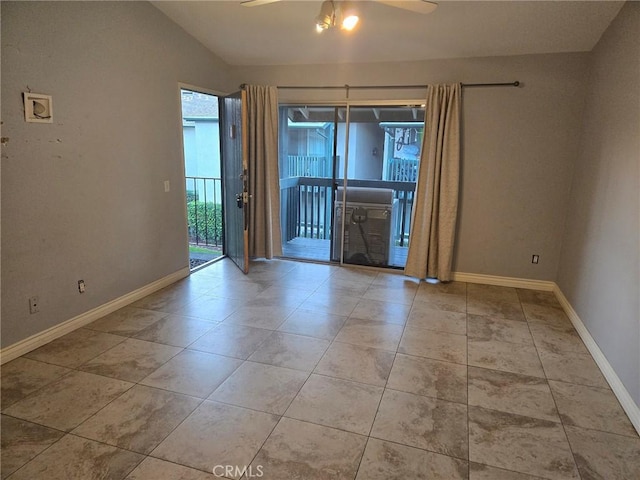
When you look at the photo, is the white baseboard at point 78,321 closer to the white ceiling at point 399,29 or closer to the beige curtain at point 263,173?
the beige curtain at point 263,173

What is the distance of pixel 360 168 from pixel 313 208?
3.84ft

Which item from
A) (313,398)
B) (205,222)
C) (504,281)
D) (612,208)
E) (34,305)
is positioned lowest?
(313,398)

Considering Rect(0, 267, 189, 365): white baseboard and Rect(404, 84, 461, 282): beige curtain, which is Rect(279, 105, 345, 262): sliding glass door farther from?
Rect(0, 267, 189, 365): white baseboard

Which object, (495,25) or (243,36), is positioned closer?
(495,25)

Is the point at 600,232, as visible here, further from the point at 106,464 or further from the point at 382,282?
the point at 106,464

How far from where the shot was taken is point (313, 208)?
18.7ft

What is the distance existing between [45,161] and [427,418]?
2.96 m

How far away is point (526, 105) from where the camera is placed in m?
3.93

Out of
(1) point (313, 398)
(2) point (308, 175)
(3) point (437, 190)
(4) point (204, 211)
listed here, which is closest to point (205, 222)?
(4) point (204, 211)

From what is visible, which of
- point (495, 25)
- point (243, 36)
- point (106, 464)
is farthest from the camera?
point (243, 36)

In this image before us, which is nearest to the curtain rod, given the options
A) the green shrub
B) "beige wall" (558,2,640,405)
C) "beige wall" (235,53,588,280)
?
"beige wall" (235,53,588,280)

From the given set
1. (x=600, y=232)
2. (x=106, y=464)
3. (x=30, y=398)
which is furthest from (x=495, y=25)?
(x=30, y=398)

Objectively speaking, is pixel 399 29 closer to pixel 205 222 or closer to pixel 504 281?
pixel 504 281

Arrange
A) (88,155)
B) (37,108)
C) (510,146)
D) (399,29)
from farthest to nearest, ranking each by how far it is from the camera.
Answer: (510,146) < (399,29) < (88,155) < (37,108)
